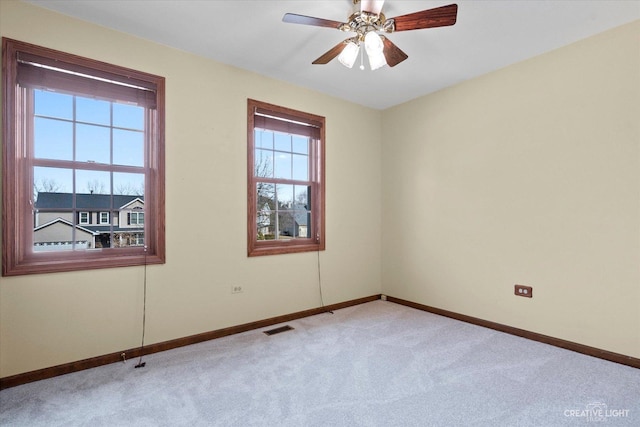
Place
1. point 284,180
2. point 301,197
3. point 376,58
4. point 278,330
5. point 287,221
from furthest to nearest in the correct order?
point 301,197, point 287,221, point 284,180, point 278,330, point 376,58

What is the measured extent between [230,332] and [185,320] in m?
→ 0.48

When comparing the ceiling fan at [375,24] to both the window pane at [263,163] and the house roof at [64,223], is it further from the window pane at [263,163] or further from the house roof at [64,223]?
the house roof at [64,223]

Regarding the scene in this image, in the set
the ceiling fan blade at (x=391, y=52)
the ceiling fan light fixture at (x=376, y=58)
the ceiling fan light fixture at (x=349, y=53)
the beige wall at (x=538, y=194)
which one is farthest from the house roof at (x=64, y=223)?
the beige wall at (x=538, y=194)

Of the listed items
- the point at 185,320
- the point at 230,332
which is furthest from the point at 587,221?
the point at 185,320

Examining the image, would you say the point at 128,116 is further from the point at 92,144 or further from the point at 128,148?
the point at 92,144

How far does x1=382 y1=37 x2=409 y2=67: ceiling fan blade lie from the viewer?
7.76 feet

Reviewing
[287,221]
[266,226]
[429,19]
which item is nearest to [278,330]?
[266,226]

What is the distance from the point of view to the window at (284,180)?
3.56 meters

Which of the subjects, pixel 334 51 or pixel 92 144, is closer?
pixel 334 51

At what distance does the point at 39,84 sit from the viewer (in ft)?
7.98

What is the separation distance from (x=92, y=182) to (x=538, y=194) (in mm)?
4048

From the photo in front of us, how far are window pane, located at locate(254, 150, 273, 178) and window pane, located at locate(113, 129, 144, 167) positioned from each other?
3.77ft

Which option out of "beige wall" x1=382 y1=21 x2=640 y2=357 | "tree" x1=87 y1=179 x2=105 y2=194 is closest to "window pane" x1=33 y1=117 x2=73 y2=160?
"tree" x1=87 y1=179 x2=105 y2=194

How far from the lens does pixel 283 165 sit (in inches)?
154
